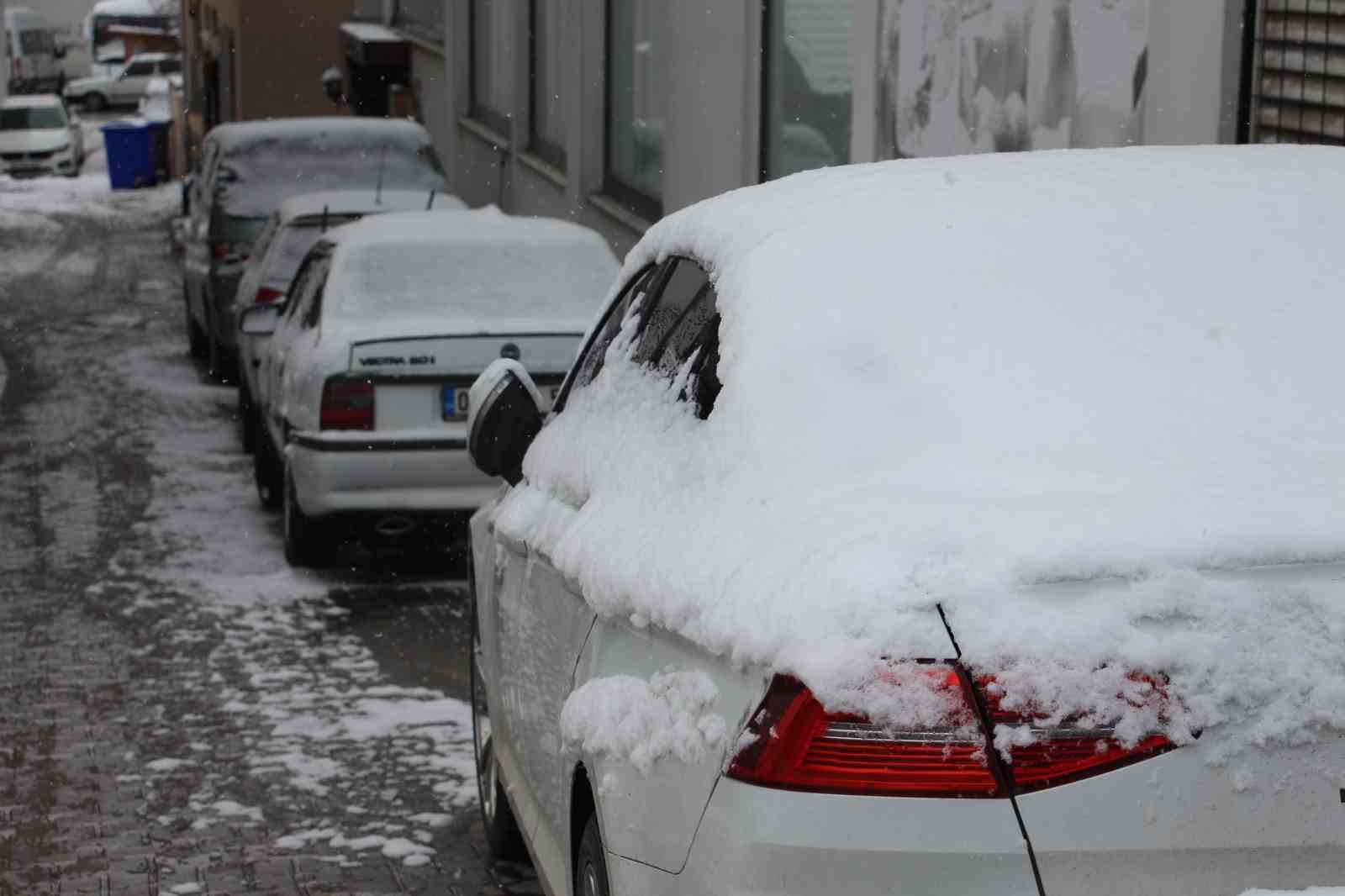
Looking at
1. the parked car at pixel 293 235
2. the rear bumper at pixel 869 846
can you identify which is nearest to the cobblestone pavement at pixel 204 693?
the parked car at pixel 293 235

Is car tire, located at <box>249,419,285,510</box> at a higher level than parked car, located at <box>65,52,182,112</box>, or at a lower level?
higher

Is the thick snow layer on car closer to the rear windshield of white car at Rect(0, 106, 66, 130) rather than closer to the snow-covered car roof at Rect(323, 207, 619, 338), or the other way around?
the snow-covered car roof at Rect(323, 207, 619, 338)

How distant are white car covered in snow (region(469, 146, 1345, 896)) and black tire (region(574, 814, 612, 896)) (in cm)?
1

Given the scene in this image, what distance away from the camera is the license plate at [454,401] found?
31.4 feet

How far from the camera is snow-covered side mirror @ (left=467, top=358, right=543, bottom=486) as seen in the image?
5.03 m

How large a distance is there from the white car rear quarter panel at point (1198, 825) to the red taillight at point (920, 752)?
3 cm

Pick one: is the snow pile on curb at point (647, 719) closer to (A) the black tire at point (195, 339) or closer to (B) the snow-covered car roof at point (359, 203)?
(B) the snow-covered car roof at point (359, 203)

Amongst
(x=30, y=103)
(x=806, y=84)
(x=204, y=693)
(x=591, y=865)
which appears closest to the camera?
(x=591, y=865)

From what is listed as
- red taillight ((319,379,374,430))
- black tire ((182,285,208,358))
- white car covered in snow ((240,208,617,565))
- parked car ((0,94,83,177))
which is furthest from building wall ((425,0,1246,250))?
parked car ((0,94,83,177))

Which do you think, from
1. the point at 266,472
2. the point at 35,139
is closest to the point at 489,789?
the point at 266,472

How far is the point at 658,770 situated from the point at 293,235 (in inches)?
425

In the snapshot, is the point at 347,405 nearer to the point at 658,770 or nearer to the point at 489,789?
the point at 489,789

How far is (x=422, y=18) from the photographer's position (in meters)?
31.2

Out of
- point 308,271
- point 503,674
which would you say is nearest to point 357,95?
point 308,271
